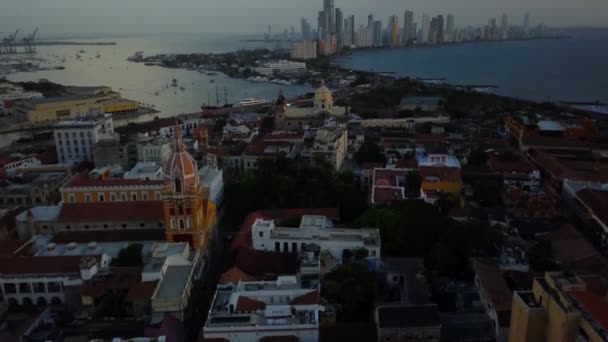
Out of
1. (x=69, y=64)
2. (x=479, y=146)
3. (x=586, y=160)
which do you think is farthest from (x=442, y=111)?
(x=69, y=64)

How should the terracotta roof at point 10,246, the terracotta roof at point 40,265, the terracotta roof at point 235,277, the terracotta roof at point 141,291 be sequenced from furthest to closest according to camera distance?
the terracotta roof at point 10,246, the terracotta roof at point 40,265, the terracotta roof at point 235,277, the terracotta roof at point 141,291

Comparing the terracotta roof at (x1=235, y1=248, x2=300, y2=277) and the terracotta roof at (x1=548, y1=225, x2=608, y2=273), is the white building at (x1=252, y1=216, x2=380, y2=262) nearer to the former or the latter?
the terracotta roof at (x1=235, y1=248, x2=300, y2=277)

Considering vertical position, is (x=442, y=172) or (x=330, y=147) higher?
(x=330, y=147)

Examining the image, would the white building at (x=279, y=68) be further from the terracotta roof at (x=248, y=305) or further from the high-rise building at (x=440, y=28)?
the high-rise building at (x=440, y=28)

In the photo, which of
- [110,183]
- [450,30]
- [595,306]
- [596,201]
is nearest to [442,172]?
[596,201]

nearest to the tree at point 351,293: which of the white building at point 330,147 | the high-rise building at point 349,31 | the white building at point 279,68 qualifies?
the white building at point 330,147

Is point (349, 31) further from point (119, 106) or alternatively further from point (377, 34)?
point (119, 106)
